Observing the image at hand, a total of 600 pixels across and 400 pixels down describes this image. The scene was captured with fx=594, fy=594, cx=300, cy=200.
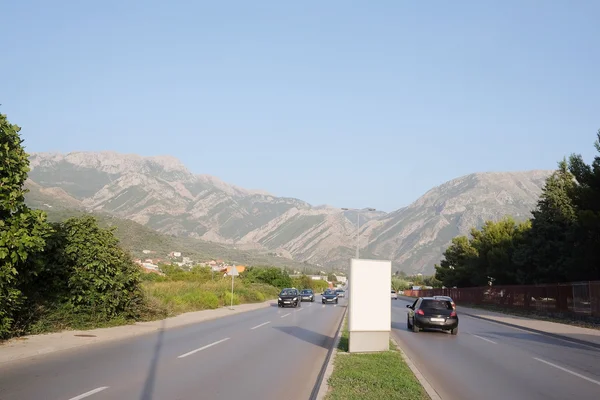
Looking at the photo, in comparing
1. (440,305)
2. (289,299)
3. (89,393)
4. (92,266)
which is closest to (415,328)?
(440,305)

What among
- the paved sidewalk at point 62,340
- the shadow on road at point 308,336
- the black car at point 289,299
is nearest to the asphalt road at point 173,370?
the shadow on road at point 308,336

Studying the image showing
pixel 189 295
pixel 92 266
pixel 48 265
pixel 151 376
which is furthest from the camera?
pixel 189 295

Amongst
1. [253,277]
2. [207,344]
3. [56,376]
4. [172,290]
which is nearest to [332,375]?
[56,376]

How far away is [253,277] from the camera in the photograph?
8025 centimetres

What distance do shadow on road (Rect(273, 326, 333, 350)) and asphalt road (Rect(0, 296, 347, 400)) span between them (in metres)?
0.13

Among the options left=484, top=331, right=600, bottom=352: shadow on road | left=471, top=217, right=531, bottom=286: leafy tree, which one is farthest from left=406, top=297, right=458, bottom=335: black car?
left=471, top=217, right=531, bottom=286: leafy tree

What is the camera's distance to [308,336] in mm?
22297

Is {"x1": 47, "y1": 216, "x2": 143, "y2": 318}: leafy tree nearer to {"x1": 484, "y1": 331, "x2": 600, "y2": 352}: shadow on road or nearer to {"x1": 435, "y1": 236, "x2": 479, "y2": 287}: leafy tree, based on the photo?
{"x1": 484, "y1": 331, "x2": 600, "y2": 352}: shadow on road

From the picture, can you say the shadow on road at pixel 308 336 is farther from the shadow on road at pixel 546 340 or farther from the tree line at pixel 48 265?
the shadow on road at pixel 546 340

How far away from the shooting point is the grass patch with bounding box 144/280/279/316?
A: 3409cm

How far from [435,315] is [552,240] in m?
25.3

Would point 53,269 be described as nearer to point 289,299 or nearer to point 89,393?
point 89,393

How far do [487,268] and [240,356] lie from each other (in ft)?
172

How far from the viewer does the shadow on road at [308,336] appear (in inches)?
775
